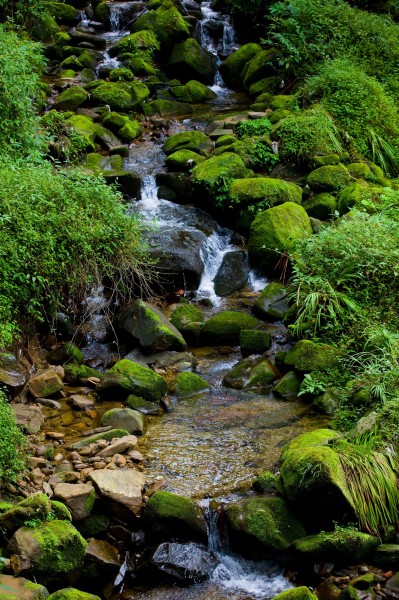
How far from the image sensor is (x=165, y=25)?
16594 mm

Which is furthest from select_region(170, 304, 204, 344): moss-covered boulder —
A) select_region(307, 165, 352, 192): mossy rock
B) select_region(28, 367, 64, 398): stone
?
select_region(307, 165, 352, 192): mossy rock

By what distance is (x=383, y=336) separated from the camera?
7.43 meters

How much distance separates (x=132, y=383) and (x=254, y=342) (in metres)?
1.75

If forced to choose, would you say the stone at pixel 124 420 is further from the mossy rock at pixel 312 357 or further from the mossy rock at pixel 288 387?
the mossy rock at pixel 312 357

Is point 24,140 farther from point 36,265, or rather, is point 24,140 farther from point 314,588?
point 314,588

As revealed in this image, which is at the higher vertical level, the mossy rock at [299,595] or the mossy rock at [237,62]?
the mossy rock at [237,62]

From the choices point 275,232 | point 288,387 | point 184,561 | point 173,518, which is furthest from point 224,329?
point 184,561

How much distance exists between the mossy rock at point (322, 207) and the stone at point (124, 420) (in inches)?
206

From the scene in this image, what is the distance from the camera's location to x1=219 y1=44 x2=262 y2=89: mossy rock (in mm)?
16172

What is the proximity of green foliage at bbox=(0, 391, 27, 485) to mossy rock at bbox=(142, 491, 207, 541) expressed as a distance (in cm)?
112

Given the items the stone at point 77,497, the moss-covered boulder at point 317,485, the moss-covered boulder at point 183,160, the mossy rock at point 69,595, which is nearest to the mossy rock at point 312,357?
the moss-covered boulder at point 317,485

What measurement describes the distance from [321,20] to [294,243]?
707 centimetres

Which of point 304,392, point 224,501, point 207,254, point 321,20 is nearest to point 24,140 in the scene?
point 207,254

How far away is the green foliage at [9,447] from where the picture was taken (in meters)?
5.40
